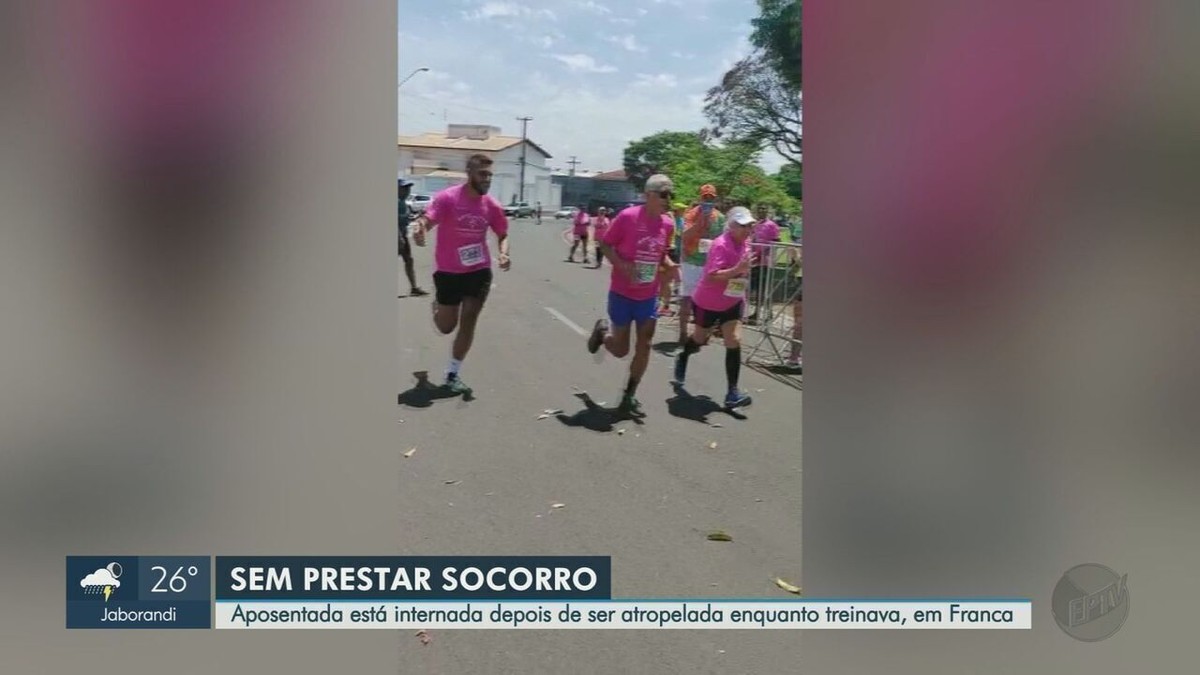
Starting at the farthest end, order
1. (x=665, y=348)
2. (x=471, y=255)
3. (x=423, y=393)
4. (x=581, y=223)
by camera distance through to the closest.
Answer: (x=665, y=348)
(x=581, y=223)
(x=471, y=255)
(x=423, y=393)

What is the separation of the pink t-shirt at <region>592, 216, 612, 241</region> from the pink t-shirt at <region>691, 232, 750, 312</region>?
696mm

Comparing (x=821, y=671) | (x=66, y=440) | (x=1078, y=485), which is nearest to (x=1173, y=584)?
(x=1078, y=485)

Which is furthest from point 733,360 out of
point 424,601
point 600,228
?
point 424,601

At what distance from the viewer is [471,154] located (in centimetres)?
265

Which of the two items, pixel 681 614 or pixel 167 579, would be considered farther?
pixel 681 614

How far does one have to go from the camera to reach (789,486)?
105 inches

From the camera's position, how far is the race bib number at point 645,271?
128 inches

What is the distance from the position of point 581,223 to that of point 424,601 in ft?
5.30

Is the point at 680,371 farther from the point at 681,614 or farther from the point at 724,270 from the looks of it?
the point at 681,614

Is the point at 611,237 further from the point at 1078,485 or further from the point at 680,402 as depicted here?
the point at 1078,485

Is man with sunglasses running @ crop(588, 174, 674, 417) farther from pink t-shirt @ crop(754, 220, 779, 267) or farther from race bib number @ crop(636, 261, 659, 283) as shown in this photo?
pink t-shirt @ crop(754, 220, 779, 267)

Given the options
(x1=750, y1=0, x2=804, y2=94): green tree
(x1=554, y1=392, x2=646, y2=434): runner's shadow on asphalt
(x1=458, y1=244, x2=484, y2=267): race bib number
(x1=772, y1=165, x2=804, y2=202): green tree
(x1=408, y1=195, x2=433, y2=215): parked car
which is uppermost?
(x1=750, y1=0, x2=804, y2=94): green tree

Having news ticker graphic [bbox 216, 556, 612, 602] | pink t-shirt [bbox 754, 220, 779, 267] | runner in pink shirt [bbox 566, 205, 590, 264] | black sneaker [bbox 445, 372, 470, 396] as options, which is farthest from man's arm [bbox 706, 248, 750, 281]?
news ticker graphic [bbox 216, 556, 612, 602]

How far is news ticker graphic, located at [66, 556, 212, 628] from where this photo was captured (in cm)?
209
